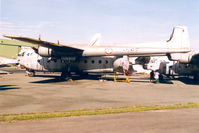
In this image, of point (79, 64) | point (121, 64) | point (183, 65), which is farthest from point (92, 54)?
point (183, 65)

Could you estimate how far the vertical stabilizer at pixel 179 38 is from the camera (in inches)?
830

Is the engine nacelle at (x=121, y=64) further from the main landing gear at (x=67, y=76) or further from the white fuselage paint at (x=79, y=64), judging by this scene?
the main landing gear at (x=67, y=76)

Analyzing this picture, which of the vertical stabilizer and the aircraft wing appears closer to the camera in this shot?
the aircraft wing

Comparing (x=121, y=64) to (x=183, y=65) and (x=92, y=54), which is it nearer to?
(x=92, y=54)

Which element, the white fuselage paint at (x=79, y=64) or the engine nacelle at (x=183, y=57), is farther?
the white fuselage paint at (x=79, y=64)

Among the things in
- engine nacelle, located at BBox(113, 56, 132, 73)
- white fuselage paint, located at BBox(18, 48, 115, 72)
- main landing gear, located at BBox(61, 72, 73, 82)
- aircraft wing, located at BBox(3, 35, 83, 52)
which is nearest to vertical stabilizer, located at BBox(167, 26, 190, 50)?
engine nacelle, located at BBox(113, 56, 132, 73)

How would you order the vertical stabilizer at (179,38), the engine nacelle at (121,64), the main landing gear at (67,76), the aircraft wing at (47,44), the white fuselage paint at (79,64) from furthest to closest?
the white fuselage paint at (79,64), the main landing gear at (67,76), the engine nacelle at (121,64), the vertical stabilizer at (179,38), the aircraft wing at (47,44)

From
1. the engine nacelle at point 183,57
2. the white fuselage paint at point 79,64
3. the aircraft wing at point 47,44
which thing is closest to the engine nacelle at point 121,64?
the white fuselage paint at point 79,64

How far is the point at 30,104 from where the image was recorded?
34.9 ft

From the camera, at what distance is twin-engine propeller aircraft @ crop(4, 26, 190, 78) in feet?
69.7

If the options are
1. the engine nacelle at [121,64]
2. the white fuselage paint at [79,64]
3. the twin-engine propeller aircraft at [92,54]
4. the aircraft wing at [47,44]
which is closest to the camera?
the aircraft wing at [47,44]

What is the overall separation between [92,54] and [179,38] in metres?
10.7

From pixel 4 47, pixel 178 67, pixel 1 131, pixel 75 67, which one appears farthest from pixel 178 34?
pixel 4 47

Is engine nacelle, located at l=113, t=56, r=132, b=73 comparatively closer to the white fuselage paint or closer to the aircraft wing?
the white fuselage paint
